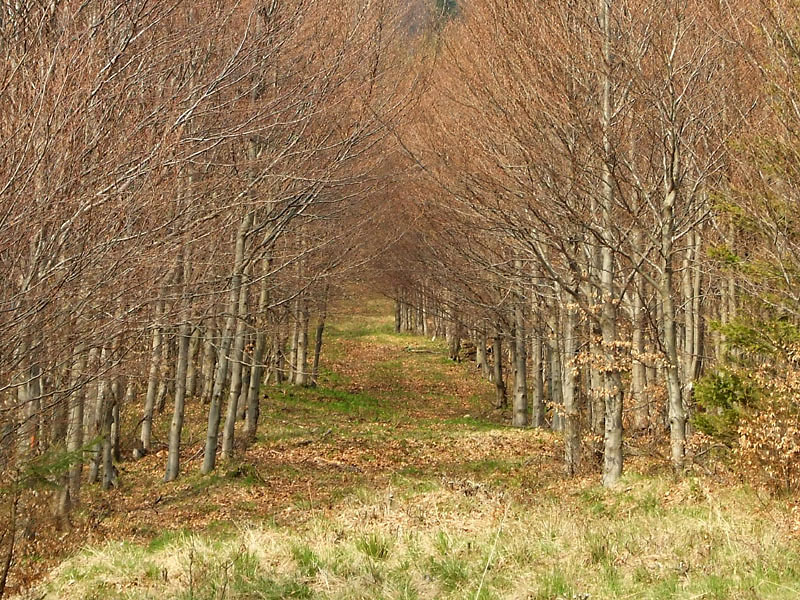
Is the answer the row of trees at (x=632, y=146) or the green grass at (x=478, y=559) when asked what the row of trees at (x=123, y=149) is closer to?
the green grass at (x=478, y=559)

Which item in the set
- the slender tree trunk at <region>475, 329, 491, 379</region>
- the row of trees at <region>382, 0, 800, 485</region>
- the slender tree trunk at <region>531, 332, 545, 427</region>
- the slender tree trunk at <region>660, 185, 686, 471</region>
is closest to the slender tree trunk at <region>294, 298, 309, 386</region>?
the slender tree trunk at <region>531, 332, 545, 427</region>

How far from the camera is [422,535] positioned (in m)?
6.46

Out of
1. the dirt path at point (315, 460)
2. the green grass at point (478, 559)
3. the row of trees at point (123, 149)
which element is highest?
the row of trees at point (123, 149)

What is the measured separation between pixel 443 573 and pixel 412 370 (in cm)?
2648

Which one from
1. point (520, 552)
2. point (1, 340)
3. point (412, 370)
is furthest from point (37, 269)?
point (412, 370)

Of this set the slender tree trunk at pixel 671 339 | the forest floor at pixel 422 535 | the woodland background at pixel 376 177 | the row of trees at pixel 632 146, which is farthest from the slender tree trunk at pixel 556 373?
the slender tree trunk at pixel 671 339

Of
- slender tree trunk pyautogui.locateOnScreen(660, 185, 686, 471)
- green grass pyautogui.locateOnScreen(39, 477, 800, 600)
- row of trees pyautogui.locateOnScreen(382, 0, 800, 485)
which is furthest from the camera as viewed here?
slender tree trunk pyautogui.locateOnScreen(660, 185, 686, 471)

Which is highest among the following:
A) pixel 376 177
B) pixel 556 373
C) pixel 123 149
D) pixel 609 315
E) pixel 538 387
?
pixel 376 177

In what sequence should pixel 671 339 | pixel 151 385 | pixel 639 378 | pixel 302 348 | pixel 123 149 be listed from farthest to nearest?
pixel 302 348
pixel 639 378
pixel 151 385
pixel 671 339
pixel 123 149

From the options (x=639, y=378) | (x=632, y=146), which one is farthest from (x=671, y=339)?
(x=639, y=378)

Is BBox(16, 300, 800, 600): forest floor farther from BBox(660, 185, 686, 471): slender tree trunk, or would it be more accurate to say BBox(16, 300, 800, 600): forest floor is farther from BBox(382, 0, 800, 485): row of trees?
BBox(382, 0, 800, 485): row of trees

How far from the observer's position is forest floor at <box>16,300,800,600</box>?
520cm

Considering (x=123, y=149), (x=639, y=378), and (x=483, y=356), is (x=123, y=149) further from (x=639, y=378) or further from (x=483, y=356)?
(x=483, y=356)

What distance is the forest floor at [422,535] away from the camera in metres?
5.20
